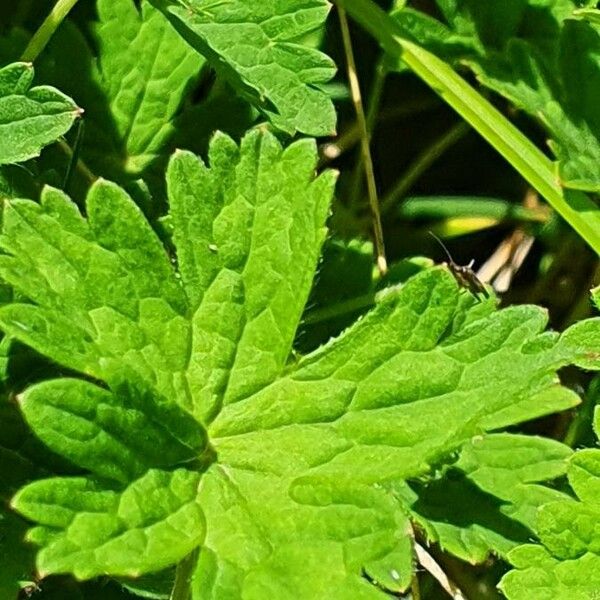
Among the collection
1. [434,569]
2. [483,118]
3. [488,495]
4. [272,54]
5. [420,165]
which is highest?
[272,54]

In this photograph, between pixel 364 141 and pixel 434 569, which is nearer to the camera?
pixel 434 569

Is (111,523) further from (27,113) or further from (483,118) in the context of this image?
(483,118)

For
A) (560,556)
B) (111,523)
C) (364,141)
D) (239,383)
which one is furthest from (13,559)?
(364,141)

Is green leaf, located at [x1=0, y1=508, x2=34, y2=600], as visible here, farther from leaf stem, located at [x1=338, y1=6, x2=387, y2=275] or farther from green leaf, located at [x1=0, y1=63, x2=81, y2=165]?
leaf stem, located at [x1=338, y1=6, x2=387, y2=275]

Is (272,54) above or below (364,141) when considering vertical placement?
above

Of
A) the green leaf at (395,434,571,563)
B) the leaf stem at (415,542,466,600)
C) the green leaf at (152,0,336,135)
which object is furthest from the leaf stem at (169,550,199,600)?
the green leaf at (152,0,336,135)

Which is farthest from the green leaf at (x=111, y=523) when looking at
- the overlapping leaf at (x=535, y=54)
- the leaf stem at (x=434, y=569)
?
the overlapping leaf at (x=535, y=54)
